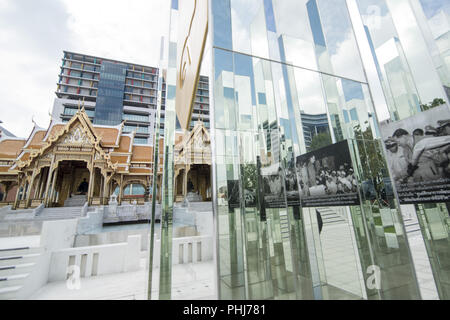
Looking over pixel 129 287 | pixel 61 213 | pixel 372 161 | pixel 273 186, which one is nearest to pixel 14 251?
pixel 129 287

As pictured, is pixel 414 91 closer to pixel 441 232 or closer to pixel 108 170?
pixel 441 232

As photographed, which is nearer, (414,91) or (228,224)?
(414,91)

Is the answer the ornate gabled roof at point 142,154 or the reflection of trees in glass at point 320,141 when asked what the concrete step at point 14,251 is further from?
the ornate gabled roof at point 142,154

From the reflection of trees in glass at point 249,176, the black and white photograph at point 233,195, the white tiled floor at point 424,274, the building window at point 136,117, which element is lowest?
the white tiled floor at point 424,274

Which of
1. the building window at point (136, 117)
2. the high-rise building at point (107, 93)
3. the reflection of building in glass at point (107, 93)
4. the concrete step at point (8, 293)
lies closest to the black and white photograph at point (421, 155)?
the concrete step at point (8, 293)

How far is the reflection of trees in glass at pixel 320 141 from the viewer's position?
2460mm

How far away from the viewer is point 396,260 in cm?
212

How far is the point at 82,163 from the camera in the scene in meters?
13.1

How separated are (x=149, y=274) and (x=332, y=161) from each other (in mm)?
2665

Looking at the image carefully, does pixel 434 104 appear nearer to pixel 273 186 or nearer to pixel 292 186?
pixel 292 186

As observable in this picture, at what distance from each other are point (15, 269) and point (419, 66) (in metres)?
5.58

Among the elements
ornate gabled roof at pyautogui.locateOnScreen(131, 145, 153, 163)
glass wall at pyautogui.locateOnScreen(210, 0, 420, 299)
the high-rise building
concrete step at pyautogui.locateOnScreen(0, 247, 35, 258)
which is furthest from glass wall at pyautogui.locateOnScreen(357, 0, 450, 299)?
the high-rise building

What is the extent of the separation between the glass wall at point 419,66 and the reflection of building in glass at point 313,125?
2.17ft
